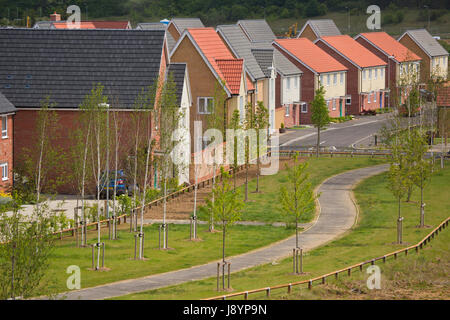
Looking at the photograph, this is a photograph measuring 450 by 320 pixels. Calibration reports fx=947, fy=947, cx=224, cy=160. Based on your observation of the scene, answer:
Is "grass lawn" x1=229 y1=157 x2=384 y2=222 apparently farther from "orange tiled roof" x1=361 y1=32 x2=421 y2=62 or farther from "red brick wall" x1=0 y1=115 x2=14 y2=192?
"orange tiled roof" x1=361 y1=32 x2=421 y2=62

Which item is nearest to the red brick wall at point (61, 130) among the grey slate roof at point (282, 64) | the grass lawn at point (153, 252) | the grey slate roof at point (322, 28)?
the grass lawn at point (153, 252)

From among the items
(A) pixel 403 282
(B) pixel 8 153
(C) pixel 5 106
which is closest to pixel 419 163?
(A) pixel 403 282

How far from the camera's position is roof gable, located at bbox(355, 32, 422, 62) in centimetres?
11756

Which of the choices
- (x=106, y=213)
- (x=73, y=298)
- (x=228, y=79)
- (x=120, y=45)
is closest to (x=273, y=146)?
(x=228, y=79)

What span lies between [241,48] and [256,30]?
29.0 meters

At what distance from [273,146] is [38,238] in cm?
4854

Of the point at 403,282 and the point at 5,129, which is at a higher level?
the point at 5,129

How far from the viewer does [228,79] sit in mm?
71688

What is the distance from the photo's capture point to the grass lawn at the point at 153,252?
125 feet

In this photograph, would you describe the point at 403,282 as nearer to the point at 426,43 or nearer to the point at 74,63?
the point at 74,63

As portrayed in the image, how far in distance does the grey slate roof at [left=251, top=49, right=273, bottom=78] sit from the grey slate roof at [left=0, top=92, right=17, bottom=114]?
31.1 metres

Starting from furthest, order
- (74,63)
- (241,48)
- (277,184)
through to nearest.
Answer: (241,48) < (277,184) < (74,63)

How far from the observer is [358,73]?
10769 centimetres
